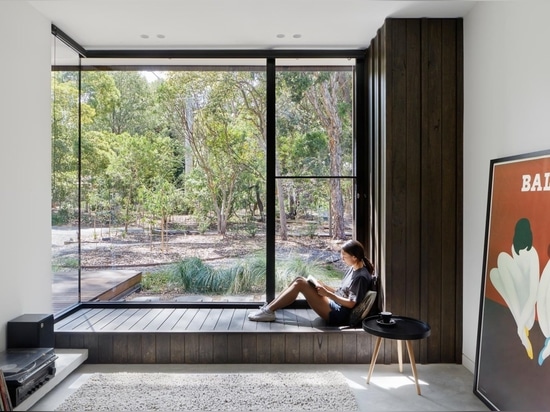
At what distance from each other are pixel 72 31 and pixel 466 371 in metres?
4.73

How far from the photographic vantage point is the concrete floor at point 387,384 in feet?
8.58

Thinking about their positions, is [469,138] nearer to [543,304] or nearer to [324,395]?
[543,304]

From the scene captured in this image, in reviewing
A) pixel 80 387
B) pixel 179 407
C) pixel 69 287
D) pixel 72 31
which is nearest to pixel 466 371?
pixel 179 407

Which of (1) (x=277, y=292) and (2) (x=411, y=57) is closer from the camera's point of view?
(2) (x=411, y=57)

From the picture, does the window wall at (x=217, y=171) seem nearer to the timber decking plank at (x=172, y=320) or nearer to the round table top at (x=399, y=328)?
the timber decking plank at (x=172, y=320)

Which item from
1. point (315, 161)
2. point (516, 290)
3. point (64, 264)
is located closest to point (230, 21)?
point (315, 161)

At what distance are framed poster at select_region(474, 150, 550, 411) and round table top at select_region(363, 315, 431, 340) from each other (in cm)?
43

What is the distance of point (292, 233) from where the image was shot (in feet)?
13.1

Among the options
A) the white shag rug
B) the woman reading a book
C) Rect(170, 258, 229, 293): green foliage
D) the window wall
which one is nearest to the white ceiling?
the window wall

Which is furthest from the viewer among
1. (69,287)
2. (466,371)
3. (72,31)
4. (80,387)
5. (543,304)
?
(69,287)

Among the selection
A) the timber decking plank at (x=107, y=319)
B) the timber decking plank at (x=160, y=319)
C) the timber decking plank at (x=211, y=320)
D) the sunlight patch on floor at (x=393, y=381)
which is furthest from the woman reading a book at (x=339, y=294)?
the timber decking plank at (x=107, y=319)

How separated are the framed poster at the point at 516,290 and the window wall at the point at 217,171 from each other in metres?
1.54

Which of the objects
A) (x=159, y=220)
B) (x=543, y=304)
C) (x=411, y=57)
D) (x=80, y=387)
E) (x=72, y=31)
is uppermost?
(x=72, y=31)

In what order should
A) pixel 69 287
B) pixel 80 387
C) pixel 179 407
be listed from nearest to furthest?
pixel 179 407, pixel 80 387, pixel 69 287
